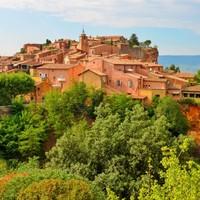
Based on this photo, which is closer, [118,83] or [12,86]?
[12,86]

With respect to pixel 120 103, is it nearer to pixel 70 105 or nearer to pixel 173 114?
pixel 70 105

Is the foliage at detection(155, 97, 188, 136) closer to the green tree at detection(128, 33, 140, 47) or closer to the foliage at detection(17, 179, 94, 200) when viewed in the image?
the foliage at detection(17, 179, 94, 200)

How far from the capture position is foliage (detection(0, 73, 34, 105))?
40344 millimetres

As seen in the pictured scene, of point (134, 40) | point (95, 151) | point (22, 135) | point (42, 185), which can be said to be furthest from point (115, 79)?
point (134, 40)

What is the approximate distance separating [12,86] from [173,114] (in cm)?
1277

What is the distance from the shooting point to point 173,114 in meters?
36.9

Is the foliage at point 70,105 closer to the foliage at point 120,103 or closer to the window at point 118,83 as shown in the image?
the foliage at point 120,103

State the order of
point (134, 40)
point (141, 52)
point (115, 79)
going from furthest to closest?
point (134, 40) → point (141, 52) → point (115, 79)

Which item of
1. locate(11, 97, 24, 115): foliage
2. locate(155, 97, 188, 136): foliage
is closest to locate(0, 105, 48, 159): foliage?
locate(11, 97, 24, 115): foliage

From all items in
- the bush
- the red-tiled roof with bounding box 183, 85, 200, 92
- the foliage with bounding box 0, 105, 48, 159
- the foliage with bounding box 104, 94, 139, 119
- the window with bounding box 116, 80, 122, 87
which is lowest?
the foliage with bounding box 0, 105, 48, 159

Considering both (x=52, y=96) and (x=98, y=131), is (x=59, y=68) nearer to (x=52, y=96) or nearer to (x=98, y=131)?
(x=52, y=96)

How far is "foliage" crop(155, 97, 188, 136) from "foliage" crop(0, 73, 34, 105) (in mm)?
10783

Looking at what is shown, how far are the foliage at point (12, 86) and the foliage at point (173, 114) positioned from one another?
35.4 ft

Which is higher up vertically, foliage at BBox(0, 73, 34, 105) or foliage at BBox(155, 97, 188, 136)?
foliage at BBox(0, 73, 34, 105)
